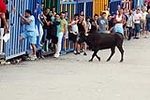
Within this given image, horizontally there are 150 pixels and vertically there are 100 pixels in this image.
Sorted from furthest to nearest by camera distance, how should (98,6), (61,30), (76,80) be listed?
1. (98,6)
2. (61,30)
3. (76,80)

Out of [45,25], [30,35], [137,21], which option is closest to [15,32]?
[30,35]

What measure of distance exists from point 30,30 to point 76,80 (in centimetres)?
568

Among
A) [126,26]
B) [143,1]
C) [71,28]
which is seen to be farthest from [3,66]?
[143,1]

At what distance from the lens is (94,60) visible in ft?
72.3

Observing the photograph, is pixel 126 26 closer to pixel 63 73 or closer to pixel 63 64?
pixel 63 64

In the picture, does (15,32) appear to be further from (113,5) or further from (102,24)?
(113,5)

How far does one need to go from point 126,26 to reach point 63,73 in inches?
710

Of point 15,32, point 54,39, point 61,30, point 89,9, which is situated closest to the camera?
point 15,32

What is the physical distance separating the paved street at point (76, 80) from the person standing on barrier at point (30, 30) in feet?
1.75

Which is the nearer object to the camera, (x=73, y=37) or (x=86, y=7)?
(x=73, y=37)

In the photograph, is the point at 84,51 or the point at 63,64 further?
the point at 84,51

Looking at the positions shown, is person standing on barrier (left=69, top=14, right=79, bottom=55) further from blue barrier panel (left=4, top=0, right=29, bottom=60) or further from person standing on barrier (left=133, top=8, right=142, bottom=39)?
person standing on barrier (left=133, top=8, right=142, bottom=39)

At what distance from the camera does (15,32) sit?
64.9 ft

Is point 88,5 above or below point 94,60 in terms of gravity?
above
